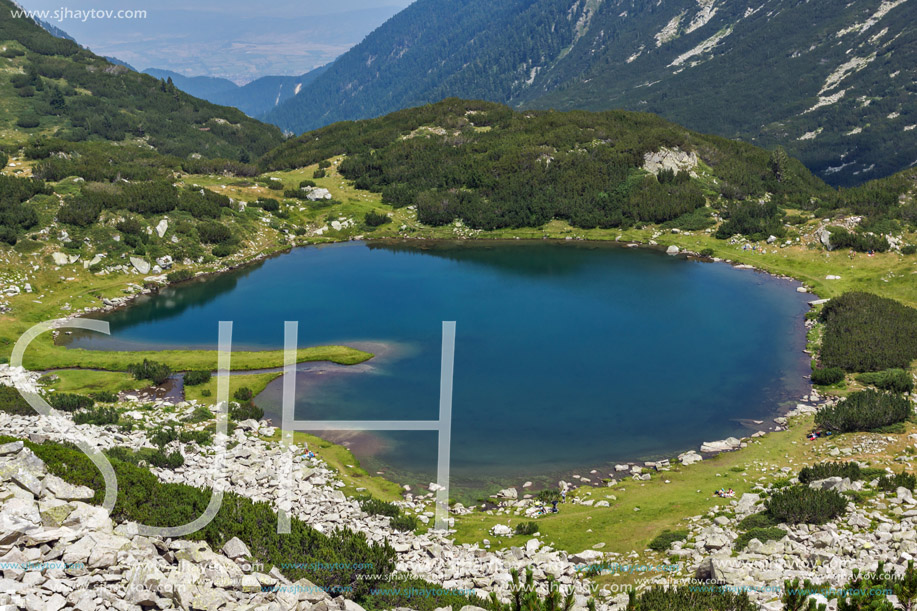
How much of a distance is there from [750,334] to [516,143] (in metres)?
60.0

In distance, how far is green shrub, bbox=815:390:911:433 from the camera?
111 ft

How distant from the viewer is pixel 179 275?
70500 mm

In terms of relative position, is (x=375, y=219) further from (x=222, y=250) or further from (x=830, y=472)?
(x=830, y=472)

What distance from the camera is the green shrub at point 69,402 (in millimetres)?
37375

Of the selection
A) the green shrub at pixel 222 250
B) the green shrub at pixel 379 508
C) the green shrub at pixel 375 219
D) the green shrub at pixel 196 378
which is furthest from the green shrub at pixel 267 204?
the green shrub at pixel 379 508

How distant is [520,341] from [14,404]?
3281 centimetres

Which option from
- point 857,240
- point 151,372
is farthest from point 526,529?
point 857,240

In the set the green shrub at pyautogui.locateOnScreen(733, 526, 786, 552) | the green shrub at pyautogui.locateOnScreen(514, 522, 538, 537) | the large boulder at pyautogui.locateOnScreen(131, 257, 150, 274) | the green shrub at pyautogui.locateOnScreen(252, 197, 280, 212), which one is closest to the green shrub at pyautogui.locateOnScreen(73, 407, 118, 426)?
the green shrub at pyautogui.locateOnScreen(514, 522, 538, 537)

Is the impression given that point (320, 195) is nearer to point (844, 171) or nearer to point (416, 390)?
point (416, 390)

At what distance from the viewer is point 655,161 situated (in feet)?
307

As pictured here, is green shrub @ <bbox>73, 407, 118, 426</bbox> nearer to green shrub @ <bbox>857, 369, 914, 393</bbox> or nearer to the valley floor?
the valley floor

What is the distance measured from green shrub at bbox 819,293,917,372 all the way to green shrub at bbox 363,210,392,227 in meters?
56.6

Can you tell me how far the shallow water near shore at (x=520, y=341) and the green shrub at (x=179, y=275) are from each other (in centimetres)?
235

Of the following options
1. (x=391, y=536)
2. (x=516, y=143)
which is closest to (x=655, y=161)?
(x=516, y=143)
